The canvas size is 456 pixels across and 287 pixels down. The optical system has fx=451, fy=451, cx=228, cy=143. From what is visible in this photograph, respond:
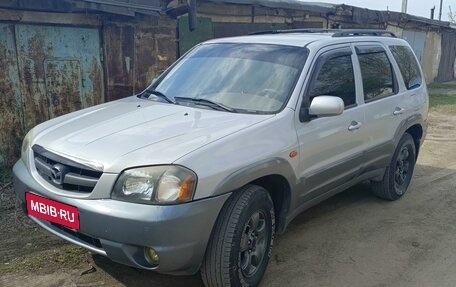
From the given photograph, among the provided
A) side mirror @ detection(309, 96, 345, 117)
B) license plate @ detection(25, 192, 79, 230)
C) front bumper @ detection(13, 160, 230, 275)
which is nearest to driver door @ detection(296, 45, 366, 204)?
side mirror @ detection(309, 96, 345, 117)

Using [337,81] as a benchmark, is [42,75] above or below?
below

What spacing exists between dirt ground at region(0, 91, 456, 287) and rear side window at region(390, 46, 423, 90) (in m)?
1.34

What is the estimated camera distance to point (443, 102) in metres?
14.4

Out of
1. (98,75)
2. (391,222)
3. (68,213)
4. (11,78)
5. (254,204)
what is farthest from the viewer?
(98,75)

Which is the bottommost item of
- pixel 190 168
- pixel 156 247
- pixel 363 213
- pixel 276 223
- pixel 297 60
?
pixel 363 213

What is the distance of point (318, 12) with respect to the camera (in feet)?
40.3

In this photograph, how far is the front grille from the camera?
106 inches

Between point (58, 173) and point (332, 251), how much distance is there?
2.33 m

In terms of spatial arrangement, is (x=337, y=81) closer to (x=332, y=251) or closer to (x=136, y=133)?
(x=332, y=251)

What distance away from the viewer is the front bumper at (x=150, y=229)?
8.27 ft

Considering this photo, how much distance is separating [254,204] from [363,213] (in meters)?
2.20

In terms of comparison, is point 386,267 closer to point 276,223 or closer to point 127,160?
point 276,223

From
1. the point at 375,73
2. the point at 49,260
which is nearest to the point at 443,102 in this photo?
the point at 375,73

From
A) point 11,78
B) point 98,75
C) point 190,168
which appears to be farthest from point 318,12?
point 190,168
